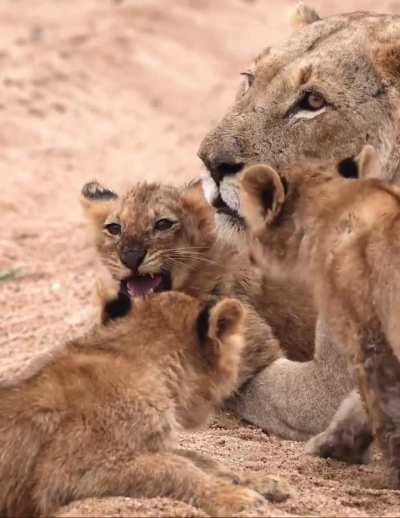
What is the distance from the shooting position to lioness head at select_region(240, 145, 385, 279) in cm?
529

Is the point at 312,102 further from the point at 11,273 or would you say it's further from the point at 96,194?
the point at 11,273

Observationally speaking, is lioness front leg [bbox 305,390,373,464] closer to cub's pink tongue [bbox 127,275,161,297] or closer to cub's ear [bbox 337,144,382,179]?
cub's ear [bbox 337,144,382,179]

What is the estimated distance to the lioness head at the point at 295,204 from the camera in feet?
17.4

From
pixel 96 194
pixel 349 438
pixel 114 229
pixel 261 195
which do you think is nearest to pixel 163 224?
pixel 114 229

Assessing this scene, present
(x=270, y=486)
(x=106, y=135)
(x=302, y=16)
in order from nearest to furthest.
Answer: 1. (x=270, y=486)
2. (x=302, y=16)
3. (x=106, y=135)

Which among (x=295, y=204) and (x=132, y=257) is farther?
(x=132, y=257)

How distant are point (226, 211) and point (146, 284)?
1.84 feet

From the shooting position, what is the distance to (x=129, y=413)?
15.7 feet

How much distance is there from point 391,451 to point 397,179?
146 centimetres

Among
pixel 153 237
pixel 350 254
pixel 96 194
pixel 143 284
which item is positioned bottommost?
pixel 350 254

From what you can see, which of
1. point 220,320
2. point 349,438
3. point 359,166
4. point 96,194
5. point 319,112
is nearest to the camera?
point 220,320

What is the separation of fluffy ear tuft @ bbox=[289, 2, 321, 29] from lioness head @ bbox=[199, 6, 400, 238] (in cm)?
76

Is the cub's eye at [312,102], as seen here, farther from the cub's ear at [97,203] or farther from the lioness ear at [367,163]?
the cub's ear at [97,203]

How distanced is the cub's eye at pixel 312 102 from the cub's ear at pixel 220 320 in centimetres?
156
